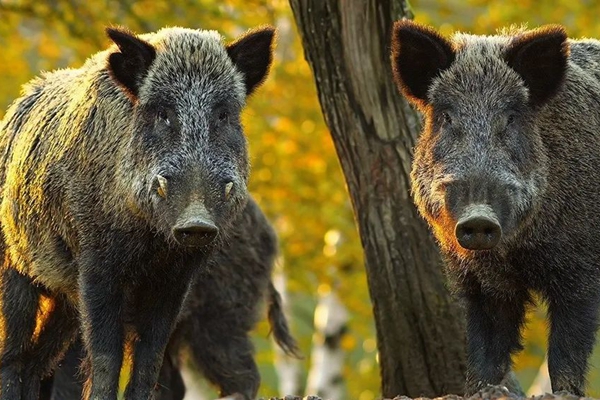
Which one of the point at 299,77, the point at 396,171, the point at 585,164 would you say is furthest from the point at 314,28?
the point at 299,77

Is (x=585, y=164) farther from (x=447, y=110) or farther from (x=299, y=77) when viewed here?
(x=299, y=77)

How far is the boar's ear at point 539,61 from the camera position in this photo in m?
6.57

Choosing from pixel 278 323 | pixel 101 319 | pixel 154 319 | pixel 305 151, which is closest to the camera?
pixel 101 319

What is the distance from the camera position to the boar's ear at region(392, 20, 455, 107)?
6.75 m


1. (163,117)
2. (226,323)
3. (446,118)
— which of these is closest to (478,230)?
(446,118)

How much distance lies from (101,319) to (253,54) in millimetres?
1633

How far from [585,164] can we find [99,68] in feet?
8.67

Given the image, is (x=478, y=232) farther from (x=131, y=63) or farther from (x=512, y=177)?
(x=131, y=63)

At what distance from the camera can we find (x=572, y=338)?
6395mm

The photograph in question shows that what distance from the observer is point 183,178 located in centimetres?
618

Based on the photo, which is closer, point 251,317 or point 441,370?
point 441,370

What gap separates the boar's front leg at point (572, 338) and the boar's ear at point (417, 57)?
132cm

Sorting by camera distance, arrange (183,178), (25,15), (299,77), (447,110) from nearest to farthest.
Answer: (183,178) → (447,110) → (25,15) → (299,77)

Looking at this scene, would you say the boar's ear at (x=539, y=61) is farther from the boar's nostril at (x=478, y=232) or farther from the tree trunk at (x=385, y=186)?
the tree trunk at (x=385, y=186)
